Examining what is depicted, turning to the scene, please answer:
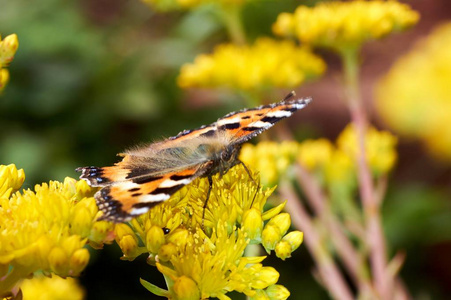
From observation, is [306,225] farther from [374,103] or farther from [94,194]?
[374,103]

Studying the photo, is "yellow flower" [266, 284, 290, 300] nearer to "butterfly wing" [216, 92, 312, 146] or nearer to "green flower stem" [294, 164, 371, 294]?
"butterfly wing" [216, 92, 312, 146]

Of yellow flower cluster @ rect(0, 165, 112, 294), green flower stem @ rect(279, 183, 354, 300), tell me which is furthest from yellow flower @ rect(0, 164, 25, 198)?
green flower stem @ rect(279, 183, 354, 300)

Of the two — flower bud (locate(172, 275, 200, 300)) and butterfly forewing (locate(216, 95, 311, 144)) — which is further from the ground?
butterfly forewing (locate(216, 95, 311, 144))

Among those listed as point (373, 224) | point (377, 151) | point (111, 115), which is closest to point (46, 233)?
point (373, 224)

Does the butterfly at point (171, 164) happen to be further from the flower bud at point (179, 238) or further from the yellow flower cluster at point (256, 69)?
the yellow flower cluster at point (256, 69)

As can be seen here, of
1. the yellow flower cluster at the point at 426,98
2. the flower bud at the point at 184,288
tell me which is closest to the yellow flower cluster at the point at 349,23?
the flower bud at the point at 184,288

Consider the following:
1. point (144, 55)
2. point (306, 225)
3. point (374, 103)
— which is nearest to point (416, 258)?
point (306, 225)
